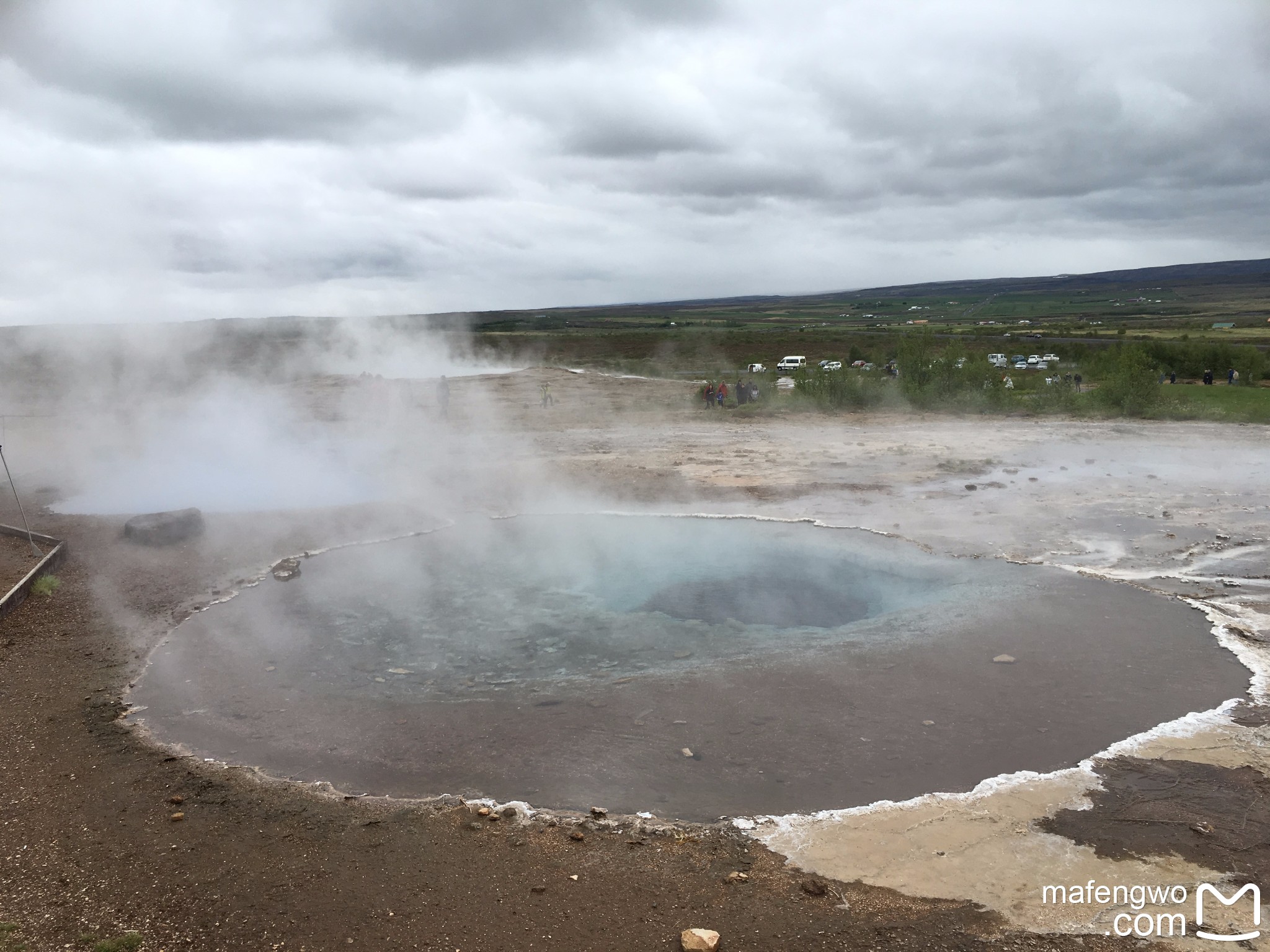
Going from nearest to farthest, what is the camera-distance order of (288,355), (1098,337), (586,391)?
(586,391), (288,355), (1098,337)

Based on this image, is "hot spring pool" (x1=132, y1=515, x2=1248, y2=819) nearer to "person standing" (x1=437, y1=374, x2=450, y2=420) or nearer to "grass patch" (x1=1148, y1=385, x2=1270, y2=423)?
"person standing" (x1=437, y1=374, x2=450, y2=420)

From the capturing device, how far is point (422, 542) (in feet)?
37.1

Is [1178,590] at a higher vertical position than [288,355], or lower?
lower

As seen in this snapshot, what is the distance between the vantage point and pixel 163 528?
10914 mm

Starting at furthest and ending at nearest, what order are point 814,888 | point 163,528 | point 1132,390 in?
point 1132,390 → point 163,528 → point 814,888

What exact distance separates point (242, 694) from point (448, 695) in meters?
1.64

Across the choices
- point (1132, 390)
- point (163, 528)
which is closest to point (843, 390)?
point (1132, 390)

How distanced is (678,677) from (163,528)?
739cm

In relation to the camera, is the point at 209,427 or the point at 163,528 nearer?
the point at 163,528

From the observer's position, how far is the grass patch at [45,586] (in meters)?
9.01

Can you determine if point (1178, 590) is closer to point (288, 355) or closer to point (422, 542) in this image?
point (422, 542)

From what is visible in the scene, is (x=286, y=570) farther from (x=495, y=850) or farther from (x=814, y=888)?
(x=814, y=888)

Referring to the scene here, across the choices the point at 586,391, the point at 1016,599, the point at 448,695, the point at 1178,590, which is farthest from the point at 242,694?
the point at 586,391

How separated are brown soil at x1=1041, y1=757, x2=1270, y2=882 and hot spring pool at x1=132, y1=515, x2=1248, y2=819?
1.48 feet
